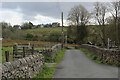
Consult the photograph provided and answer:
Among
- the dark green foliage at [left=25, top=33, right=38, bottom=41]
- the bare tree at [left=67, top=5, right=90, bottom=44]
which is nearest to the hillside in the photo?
the dark green foliage at [left=25, top=33, right=38, bottom=41]

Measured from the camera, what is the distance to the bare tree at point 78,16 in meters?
60.9

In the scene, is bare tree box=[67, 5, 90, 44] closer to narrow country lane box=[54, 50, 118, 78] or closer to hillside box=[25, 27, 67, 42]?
hillside box=[25, 27, 67, 42]

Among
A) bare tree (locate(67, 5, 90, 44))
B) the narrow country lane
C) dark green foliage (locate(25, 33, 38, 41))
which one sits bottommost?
the narrow country lane

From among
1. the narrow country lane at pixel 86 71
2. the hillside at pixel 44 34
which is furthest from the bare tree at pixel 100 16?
the narrow country lane at pixel 86 71

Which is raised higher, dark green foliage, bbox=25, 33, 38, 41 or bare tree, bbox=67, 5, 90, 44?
bare tree, bbox=67, 5, 90, 44

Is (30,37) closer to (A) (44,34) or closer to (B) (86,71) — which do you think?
(A) (44,34)

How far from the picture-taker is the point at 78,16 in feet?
203

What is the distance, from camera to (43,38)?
47906 mm

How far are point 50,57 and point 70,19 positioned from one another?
4436 cm

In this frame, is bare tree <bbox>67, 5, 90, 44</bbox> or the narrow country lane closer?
the narrow country lane

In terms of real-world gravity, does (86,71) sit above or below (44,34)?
below

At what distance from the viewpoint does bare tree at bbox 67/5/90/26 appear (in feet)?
200

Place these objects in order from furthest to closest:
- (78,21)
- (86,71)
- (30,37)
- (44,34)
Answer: (78,21) → (44,34) → (30,37) → (86,71)

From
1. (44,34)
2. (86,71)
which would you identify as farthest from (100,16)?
(86,71)
